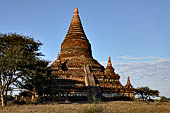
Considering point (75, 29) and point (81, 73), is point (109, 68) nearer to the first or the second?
point (81, 73)

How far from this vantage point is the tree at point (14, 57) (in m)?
19.5

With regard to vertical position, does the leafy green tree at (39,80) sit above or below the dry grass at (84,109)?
above

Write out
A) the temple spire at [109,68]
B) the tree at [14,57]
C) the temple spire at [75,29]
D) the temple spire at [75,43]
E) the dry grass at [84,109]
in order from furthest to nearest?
the temple spire at [75,29]
the temple spire at [75,43]
the temple spire at [109,68]
the tree at [14,57]
the dry grass at [84,109]

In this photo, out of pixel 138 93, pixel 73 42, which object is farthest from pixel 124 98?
pixel 73 42

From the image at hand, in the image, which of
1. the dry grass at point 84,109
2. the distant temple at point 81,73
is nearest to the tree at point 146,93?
the distant temple at point 81,73

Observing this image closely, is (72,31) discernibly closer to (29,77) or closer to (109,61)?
(109,61)

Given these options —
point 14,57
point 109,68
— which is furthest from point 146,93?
point 14,57

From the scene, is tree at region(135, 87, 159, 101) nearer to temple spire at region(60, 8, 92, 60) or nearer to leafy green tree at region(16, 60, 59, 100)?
temple spire at region(60, 8, 92, 60)

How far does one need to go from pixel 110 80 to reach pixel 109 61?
5.53 meters

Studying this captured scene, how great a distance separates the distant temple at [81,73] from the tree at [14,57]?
17.0 feet

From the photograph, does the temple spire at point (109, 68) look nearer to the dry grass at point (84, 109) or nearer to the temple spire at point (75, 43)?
the temple spire at point (75, 43)

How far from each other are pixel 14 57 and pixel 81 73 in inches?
692

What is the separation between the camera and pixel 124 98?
33062mm

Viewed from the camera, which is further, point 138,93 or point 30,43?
point 138,93
